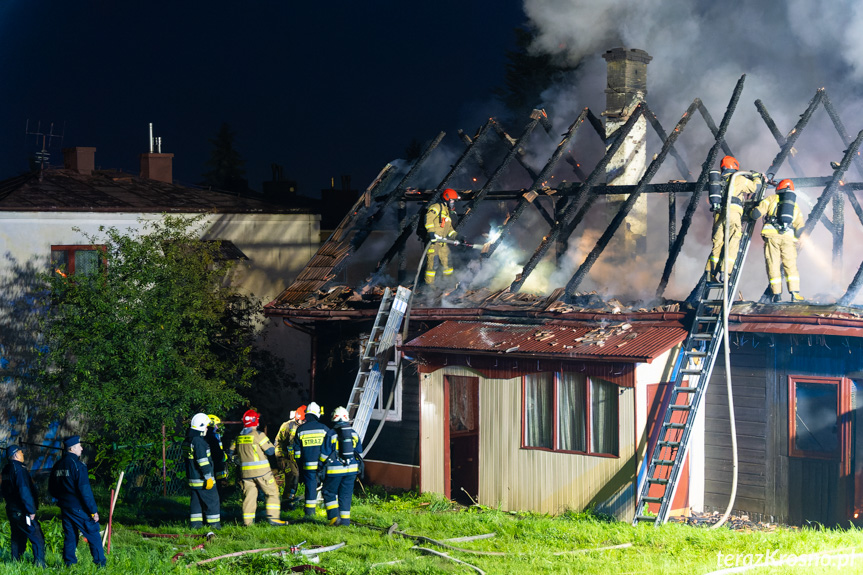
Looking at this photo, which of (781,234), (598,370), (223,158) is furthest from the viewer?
(223,158)

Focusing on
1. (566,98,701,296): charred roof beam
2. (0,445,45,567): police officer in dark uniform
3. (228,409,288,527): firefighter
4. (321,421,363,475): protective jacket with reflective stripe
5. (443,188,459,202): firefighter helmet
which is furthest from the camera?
(443,188,459,202): firefighter helmet

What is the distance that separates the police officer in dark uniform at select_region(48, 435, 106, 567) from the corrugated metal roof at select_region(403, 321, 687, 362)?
5.41 m

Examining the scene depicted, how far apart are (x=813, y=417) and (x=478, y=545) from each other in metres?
4.74

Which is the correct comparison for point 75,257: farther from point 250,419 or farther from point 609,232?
point 609,232

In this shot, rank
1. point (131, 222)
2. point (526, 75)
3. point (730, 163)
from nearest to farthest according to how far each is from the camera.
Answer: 1. point (730, 163)
2. point (131, 222)
3. point (526, 75)

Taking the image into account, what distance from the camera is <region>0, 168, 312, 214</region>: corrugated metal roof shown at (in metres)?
19.3

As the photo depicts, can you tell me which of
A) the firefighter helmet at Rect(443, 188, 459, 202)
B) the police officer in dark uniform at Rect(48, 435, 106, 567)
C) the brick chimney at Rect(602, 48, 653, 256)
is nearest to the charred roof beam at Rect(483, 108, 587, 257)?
the firefighter helmet at Rect(443, 188, 459, 202)

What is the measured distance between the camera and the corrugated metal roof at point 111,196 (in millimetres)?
19266

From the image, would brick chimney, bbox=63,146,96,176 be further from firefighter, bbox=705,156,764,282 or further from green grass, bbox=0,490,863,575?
firefighter, bbox=705,156,764,282

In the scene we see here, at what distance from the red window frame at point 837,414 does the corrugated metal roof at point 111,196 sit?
13.1 metres

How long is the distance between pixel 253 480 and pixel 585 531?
4171mm

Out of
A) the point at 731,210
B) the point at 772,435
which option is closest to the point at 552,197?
the point at 731,210

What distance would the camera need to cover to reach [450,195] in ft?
53.2

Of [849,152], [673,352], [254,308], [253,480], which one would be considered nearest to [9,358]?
[254,308]
